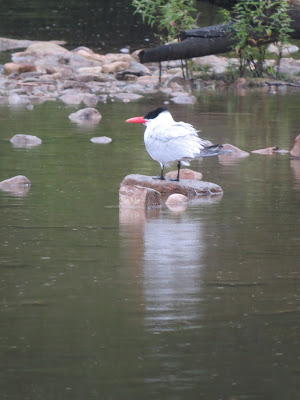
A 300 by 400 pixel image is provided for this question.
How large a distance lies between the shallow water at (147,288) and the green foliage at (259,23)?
7853mm

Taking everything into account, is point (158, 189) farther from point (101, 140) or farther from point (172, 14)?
point (172, 14)

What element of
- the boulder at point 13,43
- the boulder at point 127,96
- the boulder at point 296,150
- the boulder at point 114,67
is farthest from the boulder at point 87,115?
the boulder at point 13,43

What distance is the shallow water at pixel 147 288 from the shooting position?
458cm

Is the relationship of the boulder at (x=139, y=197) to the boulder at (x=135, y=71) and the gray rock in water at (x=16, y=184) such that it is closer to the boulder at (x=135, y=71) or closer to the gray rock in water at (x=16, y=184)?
the gray rock in water at (x=16, y=184)

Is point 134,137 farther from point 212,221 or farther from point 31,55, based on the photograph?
point 31,55

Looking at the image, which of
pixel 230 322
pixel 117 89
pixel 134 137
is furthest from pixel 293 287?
pixel 117 89

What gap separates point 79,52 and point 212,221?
18199 millimetres

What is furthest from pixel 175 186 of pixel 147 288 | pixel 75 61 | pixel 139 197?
pixel 75 61

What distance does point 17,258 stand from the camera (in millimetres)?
6637

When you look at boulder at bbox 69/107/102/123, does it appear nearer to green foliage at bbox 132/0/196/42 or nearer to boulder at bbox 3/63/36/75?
green foliage at bbox 132/0/196/42

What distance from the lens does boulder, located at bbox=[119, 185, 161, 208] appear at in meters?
8.53

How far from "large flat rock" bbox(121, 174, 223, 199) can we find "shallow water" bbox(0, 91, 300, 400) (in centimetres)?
16

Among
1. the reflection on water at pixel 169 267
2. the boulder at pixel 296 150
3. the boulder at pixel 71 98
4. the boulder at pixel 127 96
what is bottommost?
the boulder at pixel 127 96

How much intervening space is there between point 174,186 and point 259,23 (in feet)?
32.5
